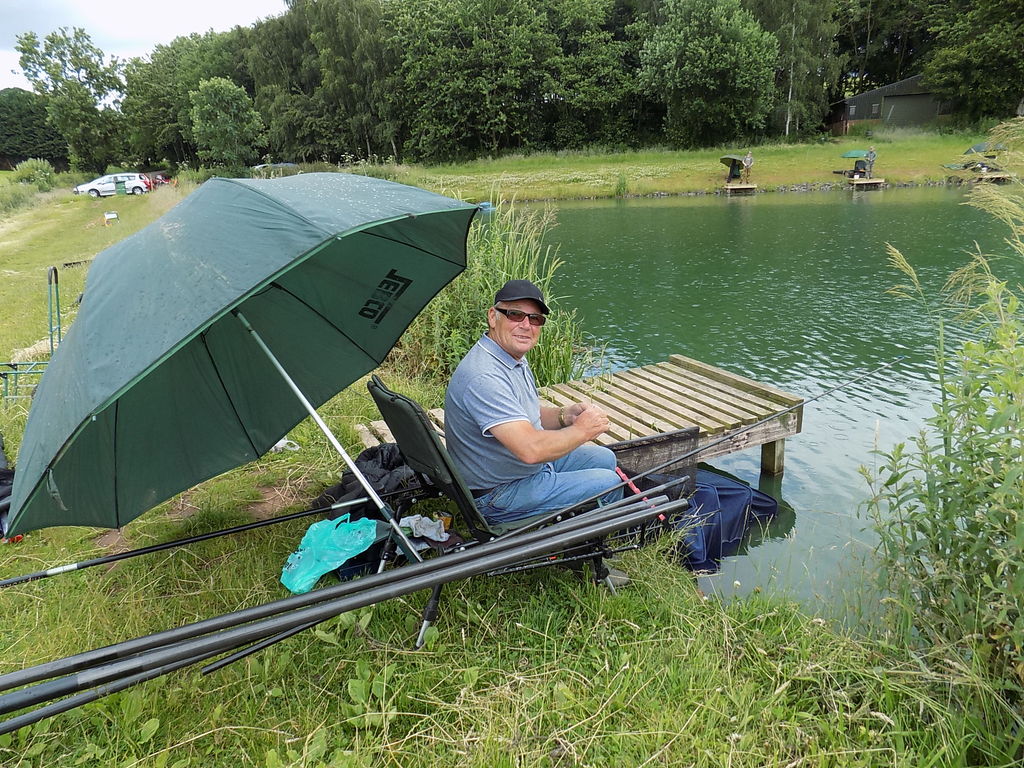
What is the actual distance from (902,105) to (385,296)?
5102 cm

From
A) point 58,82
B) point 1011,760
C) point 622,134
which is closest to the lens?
point 1011,760

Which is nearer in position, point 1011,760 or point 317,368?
point 1011,760

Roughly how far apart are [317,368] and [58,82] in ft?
209

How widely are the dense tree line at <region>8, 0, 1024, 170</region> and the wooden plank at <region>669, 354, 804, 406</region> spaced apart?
123 feet

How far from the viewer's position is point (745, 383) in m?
5.29

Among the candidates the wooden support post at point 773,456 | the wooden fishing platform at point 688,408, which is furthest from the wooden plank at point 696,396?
the wooden support post at point 773,456

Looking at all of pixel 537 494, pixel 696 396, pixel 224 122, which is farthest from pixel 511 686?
pixel 224 122

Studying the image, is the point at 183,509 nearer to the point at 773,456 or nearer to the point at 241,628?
the point at 241,628

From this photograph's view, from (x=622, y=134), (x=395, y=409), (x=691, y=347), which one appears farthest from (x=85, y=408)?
(x=622, y=134)

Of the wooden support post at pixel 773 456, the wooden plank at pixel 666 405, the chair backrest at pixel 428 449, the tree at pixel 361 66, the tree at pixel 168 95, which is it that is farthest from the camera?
the tree at pixel 168 95

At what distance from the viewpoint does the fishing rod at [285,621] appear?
4.54 feet

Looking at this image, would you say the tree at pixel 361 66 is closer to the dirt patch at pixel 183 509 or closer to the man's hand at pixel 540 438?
the dirt patch at pixel 183 509

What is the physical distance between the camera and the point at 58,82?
164ft

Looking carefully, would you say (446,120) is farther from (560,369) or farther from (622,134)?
(560,369)
